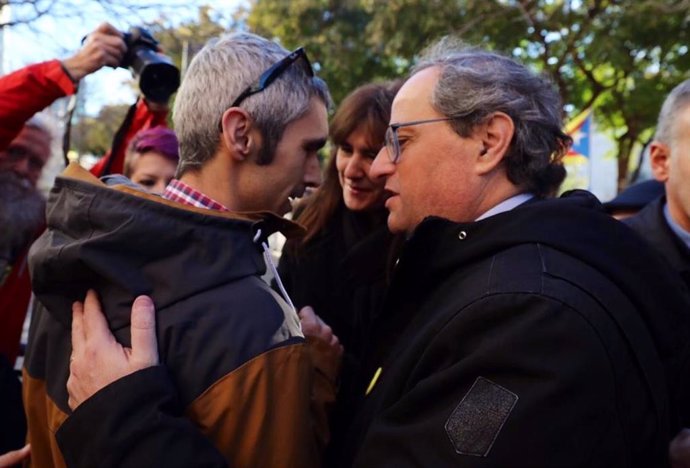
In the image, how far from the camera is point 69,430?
4.82ft

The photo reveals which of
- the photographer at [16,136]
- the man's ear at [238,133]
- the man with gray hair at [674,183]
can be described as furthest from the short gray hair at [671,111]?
the photographer at [16,136]

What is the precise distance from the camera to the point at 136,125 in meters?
3.71

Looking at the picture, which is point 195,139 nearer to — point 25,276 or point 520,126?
point 520,126

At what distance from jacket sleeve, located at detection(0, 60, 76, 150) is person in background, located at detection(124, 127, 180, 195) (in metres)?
0.64

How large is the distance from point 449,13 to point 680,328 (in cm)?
1133

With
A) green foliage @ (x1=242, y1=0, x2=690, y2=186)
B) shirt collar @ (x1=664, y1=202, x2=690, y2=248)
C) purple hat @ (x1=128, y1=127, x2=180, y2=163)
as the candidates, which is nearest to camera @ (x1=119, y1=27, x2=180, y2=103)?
purple hat @ (x1=128, y1=127, x2=180, y2=163)

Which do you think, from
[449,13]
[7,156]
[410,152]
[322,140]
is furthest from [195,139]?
[449,13]

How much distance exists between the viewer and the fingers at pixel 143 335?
4.72ft

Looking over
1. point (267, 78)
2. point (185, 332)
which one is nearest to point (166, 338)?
point (185, 332)

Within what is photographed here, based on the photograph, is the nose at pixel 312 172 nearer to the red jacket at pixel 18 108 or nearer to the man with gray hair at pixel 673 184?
the man with gray hair at pixel 673 184

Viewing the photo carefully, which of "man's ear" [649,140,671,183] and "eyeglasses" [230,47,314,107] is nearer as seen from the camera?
"eyeglasses" [230,47,314,107]

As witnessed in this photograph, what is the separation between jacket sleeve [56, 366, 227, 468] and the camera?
53.5 inches

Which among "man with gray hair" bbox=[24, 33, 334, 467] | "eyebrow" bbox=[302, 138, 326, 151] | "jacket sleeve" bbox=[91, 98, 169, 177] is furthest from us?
"jacket sleeve" bbox=[91, 98, 169, 177]

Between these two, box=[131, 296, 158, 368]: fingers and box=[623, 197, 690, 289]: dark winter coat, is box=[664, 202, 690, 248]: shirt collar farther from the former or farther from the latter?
box=[131, 296, 158, 368]: fingers
